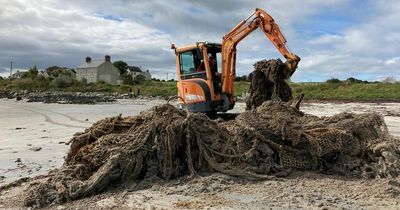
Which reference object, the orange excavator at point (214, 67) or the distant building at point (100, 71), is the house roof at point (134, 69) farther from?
the orange excavator at point (214, 67)

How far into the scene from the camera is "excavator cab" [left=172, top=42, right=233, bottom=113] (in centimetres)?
1367

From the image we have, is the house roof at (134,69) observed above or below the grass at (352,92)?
above

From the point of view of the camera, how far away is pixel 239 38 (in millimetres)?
14211

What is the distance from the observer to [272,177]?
668cm

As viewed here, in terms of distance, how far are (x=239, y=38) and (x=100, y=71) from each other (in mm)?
96743

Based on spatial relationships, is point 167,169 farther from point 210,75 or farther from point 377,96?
point 377,96

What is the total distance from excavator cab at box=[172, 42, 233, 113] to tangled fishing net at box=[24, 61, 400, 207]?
6163 mm

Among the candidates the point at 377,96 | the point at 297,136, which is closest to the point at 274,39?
the point at 297,136

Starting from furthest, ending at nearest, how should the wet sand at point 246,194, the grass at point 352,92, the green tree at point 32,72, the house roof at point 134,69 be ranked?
1. the house roof at point 134,69
2. the green tree at point 32,72
3. the grass at point 352,92
4. the wet sand at point 246,194

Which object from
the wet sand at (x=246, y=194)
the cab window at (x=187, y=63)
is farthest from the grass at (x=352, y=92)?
the wet sand at (x=246, y=194)

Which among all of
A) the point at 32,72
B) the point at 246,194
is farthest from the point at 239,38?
the point at 32,72

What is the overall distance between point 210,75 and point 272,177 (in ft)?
24.2

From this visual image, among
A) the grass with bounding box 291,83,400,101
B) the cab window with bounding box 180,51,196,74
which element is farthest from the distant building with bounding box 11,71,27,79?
the cab window with bounding box 180,51,196,74

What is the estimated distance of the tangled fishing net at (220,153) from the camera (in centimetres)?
679
